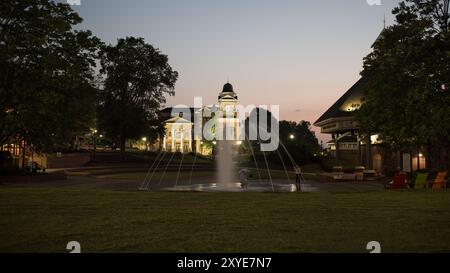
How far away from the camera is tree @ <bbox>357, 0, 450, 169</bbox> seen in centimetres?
2061

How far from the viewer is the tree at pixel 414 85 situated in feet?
67.6

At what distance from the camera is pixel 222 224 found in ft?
34.3

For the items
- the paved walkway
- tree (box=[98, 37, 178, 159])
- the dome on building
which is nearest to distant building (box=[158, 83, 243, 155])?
the dome on building

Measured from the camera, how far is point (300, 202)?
15.3m

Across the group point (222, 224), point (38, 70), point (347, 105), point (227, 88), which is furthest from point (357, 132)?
point (227, 88)

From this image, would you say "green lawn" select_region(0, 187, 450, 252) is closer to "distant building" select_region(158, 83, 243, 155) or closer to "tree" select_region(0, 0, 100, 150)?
"tree" select_region(0, 0, 100, 150)

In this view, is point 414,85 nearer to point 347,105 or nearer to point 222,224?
point 222,224

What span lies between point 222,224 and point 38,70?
17285mm

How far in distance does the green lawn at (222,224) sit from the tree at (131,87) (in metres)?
48.3

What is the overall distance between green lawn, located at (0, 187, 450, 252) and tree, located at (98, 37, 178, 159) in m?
48.3

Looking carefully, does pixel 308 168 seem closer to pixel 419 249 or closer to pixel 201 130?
pixel 419 249

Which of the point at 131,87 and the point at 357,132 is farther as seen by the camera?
the point at 131,87

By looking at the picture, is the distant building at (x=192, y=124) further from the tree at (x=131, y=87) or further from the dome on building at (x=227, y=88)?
the tree at (x=131, y=87)
